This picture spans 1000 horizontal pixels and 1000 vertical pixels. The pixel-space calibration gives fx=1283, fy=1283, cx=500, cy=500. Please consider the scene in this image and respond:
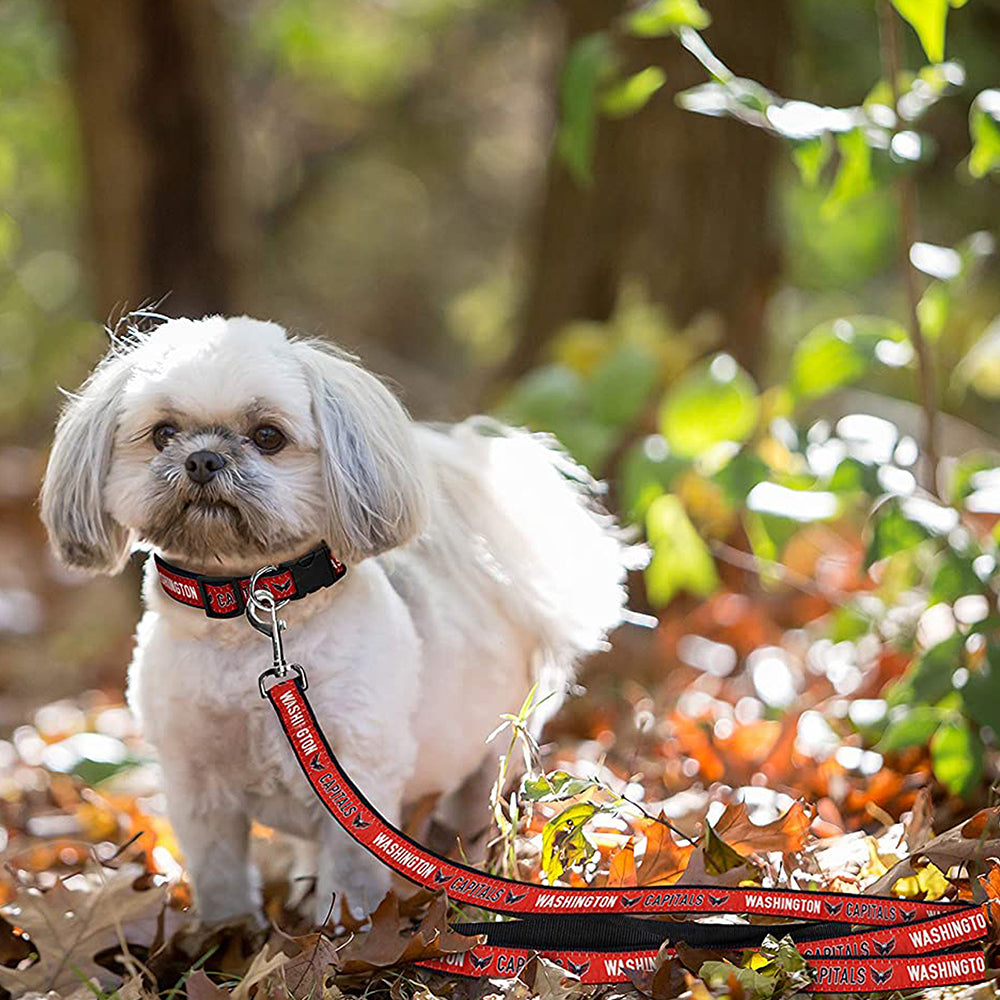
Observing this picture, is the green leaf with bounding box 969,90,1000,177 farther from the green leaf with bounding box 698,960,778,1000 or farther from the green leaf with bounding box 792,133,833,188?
the green leaf with bounding box 698,960,778,1000

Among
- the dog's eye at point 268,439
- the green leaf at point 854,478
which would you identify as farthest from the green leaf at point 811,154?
the dog's eye at point 268,439

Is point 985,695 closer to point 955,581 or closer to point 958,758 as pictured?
point 958,758

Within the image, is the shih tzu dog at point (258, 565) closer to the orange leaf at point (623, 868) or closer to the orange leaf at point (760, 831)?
the orange leaf at point (623, 868)

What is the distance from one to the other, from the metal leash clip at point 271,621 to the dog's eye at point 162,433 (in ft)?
0.91

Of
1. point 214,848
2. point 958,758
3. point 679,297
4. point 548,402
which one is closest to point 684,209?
point 679,297

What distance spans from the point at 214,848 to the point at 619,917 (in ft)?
2.62

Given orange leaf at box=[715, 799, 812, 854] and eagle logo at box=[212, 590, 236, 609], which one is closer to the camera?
eagle logo at box=[212, 590, 236, 609]

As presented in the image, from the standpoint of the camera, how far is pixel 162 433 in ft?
7.29

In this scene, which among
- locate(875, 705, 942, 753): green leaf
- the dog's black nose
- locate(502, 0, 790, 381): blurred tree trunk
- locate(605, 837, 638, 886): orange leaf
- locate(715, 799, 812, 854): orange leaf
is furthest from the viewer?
locate(502, 0, 790, 381): blurred tree trunk

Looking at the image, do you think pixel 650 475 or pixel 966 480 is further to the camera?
pixel 650 475

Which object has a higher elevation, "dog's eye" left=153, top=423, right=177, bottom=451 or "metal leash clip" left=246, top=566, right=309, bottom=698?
"dog's eye" left=153, top=423, right=177, bottom=451

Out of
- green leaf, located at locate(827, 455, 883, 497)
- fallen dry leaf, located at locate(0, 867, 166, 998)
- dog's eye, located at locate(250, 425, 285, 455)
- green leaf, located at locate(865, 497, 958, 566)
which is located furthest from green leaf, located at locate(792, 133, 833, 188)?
fallen dry leaf, located at locate(0, 867, 166, 998)

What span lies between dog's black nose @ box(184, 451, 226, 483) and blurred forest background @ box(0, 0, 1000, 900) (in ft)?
2.51

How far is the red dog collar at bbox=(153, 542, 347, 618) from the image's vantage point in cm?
221
